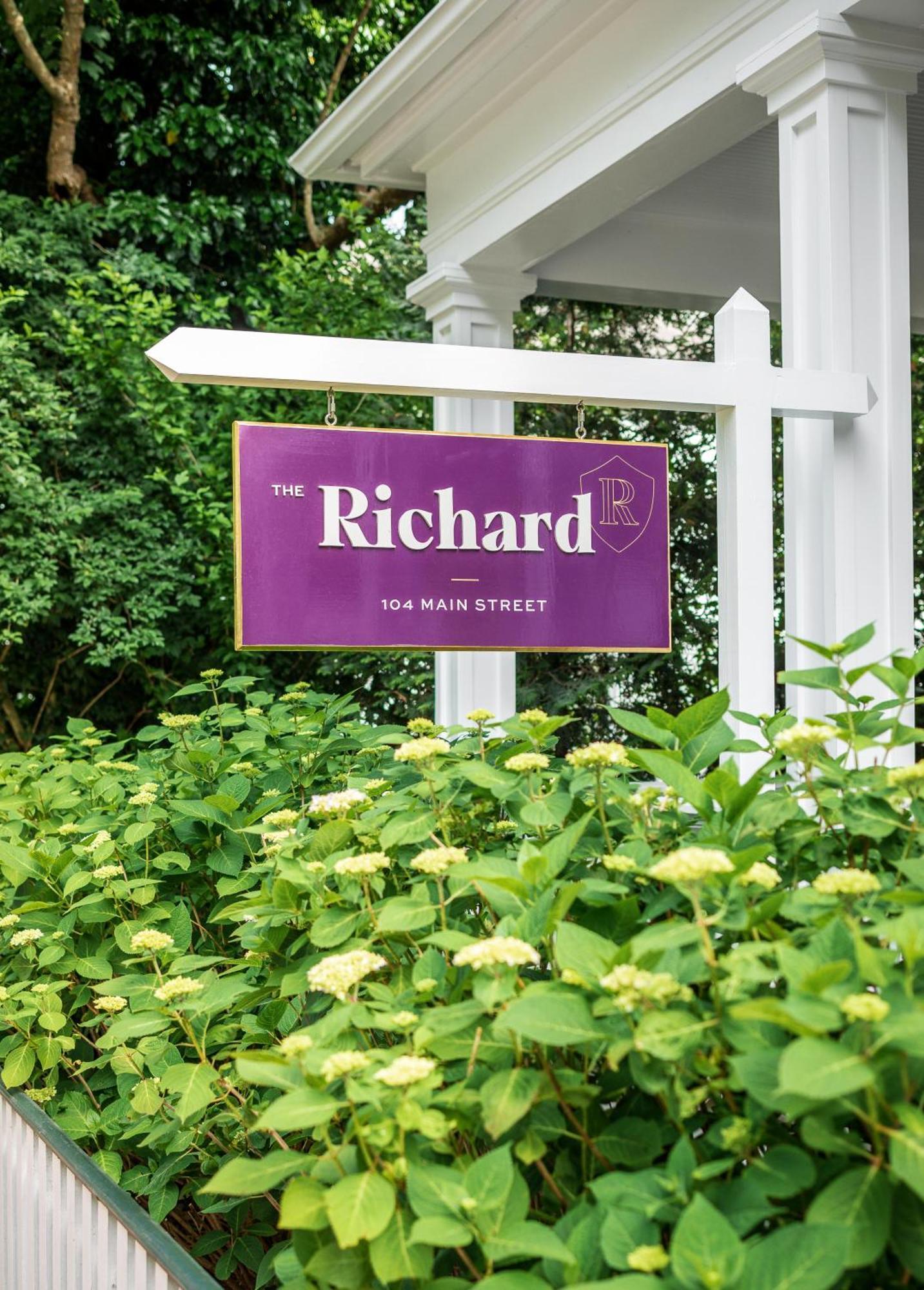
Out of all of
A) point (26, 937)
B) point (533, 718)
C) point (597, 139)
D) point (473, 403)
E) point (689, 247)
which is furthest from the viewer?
point (689, 247)

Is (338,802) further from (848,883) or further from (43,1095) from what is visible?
(43,1095)

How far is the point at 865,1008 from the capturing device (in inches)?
34.9

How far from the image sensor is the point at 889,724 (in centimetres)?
150

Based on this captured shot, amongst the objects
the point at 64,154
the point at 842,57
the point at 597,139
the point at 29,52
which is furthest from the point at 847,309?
the point at 29,52

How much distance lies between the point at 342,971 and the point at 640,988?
0.37 meters

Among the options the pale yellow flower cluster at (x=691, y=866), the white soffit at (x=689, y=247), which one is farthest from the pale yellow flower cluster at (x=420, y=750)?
the white soffit at (x=689, y=247)

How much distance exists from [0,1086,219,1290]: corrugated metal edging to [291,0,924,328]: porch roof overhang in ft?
9.93

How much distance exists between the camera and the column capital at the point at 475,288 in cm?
533

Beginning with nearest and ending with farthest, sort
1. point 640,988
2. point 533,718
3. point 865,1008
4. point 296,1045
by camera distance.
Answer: point 865,1008 < point 640,988 < point 296,1045 < point 533,718

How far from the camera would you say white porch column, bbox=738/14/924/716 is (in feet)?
10.4

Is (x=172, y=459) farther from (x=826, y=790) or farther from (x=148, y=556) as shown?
(x=826, y=790)

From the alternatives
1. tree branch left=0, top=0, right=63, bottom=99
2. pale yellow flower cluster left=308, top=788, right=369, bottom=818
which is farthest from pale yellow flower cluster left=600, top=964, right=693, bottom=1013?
tree branch left=0, top=0, right=63, bottom=99

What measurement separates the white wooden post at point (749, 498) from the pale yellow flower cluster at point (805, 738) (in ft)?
5.21

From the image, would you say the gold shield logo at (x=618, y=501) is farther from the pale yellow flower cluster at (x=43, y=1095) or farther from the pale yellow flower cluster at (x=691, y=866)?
the pale yellow flower cluster at (x=691, y=866)
